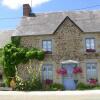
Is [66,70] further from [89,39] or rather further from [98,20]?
[98,20]

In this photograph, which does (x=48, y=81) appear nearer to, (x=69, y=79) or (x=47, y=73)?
(x=47, y=73)

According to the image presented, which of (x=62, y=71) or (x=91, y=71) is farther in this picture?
(x=62, y=71)

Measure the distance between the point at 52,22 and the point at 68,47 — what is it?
10.9 feet

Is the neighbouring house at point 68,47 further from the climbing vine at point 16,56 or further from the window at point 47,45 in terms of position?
the climbing vine at point 16,56

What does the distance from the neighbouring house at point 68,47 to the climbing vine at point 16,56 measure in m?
0.53

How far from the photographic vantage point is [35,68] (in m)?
26.5

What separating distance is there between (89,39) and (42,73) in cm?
503

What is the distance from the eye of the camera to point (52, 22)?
93.8ft

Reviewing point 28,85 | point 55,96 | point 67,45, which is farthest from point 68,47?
point 55,96

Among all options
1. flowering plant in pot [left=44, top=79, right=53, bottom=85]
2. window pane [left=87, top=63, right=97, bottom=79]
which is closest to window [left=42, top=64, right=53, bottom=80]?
flowering plant in pot [left=44, top=79, right=53, bottom=85]

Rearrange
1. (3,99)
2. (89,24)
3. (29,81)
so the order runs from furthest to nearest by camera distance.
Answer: (89,24) → (29,81) → (3,99)

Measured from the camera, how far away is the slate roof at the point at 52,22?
89.7 ft

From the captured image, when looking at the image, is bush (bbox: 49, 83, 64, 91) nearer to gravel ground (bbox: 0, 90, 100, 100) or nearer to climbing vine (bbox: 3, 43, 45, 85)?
climbing vine (bbox: 3, 43, 45, 85)

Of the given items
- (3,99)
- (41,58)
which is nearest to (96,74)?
(41,58)
